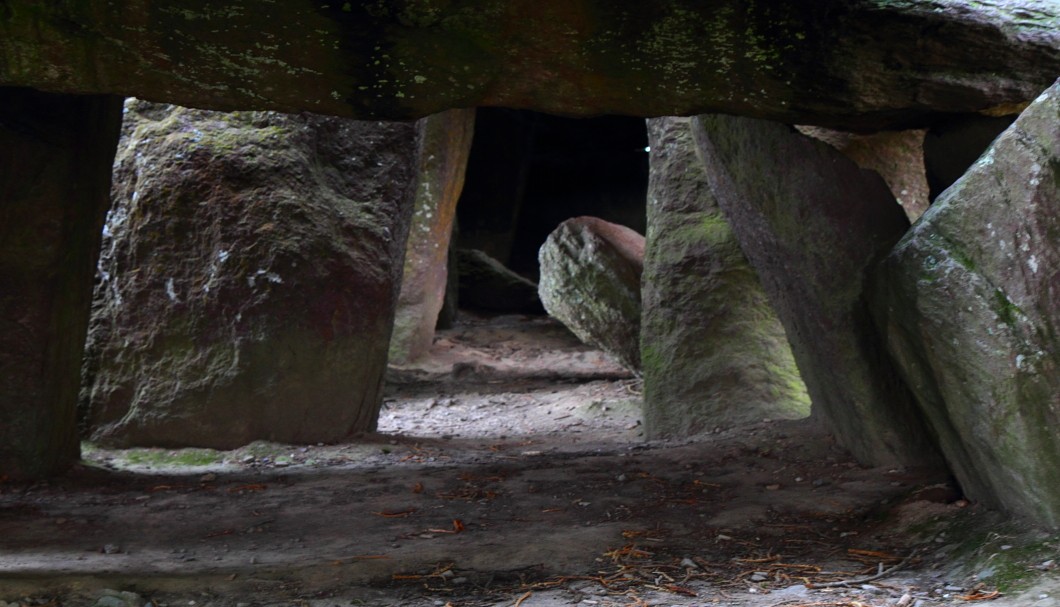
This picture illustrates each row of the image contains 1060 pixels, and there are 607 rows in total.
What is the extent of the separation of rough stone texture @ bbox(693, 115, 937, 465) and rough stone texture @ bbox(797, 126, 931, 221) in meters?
0.33

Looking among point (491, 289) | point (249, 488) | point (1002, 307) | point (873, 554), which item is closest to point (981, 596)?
point (873, 554)

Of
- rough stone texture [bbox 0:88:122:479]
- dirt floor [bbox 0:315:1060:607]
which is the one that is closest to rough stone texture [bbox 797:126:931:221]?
dirt floor [bbox 0:315:1060:607]

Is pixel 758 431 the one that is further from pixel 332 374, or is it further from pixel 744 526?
pixel 332 374

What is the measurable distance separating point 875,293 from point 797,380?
2.25 metres

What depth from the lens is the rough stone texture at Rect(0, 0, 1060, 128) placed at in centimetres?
Answer: 292

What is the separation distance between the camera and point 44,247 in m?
Result: 4.02

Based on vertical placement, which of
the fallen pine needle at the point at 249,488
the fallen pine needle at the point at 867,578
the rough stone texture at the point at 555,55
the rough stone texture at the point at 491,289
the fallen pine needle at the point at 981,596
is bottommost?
the fallen pine needle at the point at 249,488

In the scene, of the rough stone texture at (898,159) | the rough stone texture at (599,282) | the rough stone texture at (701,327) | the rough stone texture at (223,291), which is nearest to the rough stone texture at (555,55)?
the rough stone texture at (898,159)

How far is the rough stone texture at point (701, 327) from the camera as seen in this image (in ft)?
18.4

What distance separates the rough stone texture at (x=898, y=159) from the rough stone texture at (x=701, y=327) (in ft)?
3.96

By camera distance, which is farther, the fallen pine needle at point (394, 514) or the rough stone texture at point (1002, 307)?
the fallen pine needle at point (394, 514)

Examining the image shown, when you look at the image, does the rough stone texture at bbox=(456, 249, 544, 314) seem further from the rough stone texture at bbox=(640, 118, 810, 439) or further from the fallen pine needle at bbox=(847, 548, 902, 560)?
the fallen pine needle at bbox=(847, 548, 902, 560)

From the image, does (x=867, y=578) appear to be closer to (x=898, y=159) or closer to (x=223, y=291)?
(x=898, y=159)

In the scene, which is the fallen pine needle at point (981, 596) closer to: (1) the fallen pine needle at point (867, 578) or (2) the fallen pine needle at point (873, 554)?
(1) the fallen pine needle at point (867, 578)
